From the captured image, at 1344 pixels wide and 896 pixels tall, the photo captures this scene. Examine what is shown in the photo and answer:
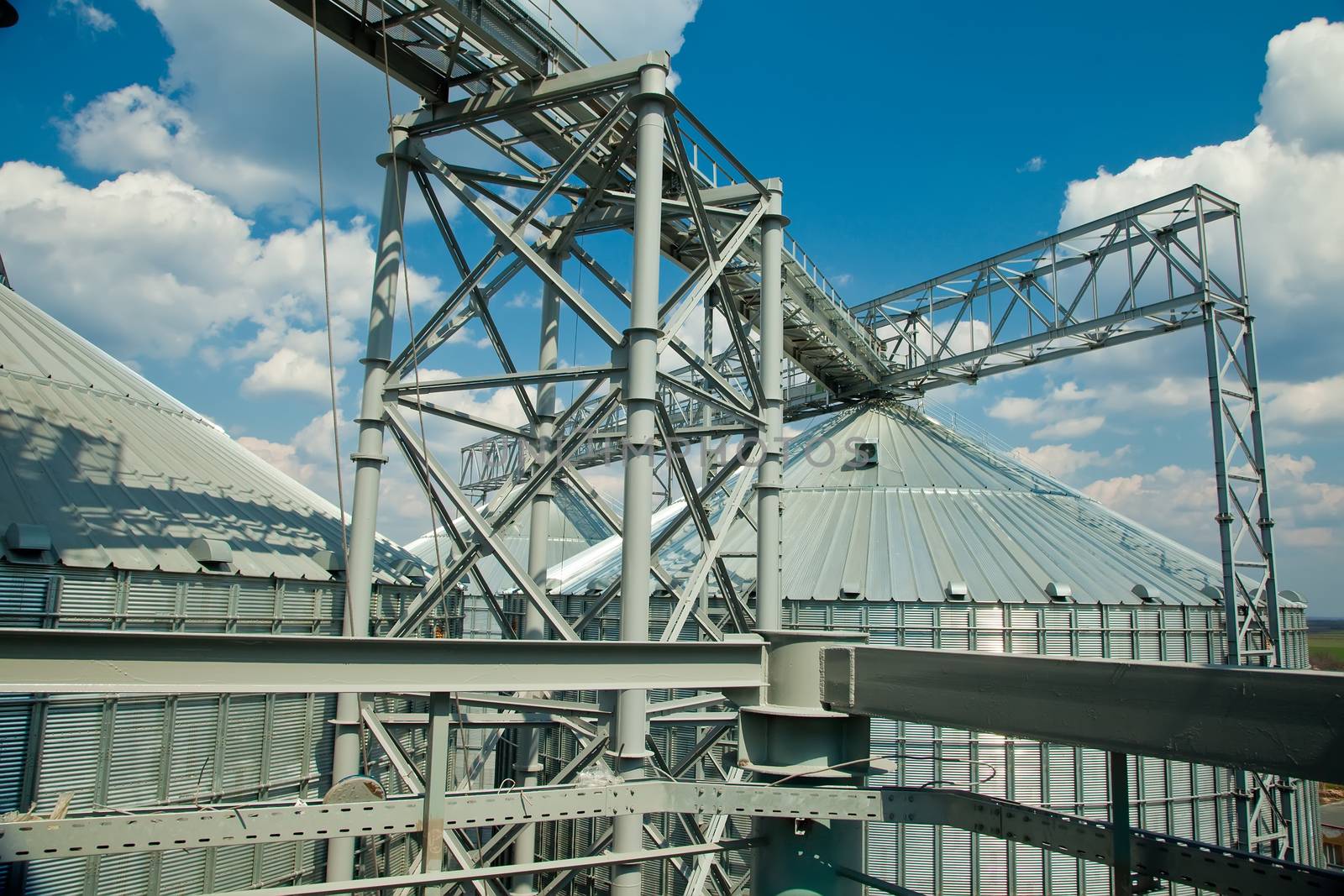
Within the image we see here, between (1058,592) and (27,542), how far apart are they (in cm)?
1729

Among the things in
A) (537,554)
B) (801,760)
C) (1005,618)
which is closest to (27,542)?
(537,554)

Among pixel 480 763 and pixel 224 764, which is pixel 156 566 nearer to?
pixel 224 764

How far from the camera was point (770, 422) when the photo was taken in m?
12.7

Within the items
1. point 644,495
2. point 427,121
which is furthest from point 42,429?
point 644,495

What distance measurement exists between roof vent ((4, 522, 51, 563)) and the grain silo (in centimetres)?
1172

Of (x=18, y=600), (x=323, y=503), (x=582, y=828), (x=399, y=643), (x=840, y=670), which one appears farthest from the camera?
(x=582, y=828)

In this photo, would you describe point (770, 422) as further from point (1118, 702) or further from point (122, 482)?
point (122, 482)

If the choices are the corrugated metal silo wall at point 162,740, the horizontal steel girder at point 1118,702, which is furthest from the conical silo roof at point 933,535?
the horizontal steel girder at point 1118,702

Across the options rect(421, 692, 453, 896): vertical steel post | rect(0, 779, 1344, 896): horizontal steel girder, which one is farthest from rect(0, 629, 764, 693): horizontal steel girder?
rect(0, 779, 1344, 896): horizontal steel girder

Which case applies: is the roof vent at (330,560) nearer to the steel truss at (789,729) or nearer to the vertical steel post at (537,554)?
the vertical steel post at (537,554)

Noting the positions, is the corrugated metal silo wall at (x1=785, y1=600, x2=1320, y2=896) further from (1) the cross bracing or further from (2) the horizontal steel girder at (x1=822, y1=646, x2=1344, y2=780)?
(2) the horizontal steel girder at (x1=822, y1=646, x2=1344, y2=780)

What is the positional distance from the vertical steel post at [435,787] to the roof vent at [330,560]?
9.12 m

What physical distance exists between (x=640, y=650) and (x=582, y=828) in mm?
14684

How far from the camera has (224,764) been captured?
11617mm
